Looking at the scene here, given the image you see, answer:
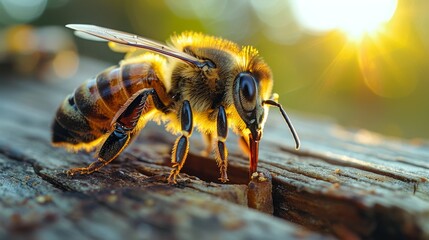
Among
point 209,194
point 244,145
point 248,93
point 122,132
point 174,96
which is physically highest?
point 248,93

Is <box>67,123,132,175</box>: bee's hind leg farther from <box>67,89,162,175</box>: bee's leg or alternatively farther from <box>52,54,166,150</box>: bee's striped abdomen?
<box>52,54,166,150</box>: bee's striped abdomen

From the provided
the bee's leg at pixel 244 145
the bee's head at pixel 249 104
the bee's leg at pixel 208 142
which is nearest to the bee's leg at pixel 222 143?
the bee's head at pixel 249 104

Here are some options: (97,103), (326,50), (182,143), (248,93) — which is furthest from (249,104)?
(326,50)

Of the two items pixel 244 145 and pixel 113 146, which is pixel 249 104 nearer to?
pixel 244 145

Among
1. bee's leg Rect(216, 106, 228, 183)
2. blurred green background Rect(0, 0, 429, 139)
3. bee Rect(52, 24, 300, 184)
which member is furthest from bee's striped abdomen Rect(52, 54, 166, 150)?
blurred green background Rect(0, 0, 429, 139)

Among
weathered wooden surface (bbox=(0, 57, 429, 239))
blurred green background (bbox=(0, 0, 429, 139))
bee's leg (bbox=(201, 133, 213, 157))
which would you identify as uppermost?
blurred green background (bbox=(0, 0, 429, 139))

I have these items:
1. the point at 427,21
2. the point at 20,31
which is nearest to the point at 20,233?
the point at 20,31
